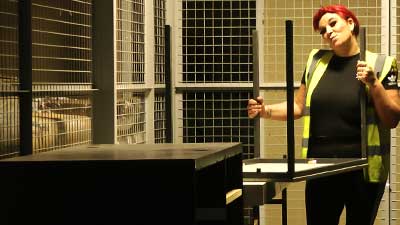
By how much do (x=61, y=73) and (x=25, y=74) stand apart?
491mm

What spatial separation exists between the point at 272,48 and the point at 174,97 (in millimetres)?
710

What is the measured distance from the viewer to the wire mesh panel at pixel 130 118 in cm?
413

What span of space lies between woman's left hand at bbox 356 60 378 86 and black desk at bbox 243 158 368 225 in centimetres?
35

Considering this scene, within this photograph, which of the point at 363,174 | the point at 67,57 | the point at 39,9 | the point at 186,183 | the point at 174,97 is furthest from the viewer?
the point at 174,97

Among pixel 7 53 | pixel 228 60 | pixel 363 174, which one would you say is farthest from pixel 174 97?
pixel 7 53

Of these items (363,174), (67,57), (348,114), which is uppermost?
(67,57)

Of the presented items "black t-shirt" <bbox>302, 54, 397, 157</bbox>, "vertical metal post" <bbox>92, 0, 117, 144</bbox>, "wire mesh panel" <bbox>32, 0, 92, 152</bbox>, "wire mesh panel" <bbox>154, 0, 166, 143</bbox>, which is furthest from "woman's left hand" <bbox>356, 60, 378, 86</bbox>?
"wire mesh panel" <bbox>154, 0, 166, 143</bbox>

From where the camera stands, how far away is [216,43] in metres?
5.45

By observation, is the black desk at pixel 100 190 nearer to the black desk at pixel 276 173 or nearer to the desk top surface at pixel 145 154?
the desk top surface at pixel 145 154

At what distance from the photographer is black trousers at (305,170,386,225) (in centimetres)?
394

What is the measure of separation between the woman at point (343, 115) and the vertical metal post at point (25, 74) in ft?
4.22

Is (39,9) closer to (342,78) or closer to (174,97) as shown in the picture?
(342,78)

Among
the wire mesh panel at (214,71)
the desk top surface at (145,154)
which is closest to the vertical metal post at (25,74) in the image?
the desk top surface at (145,154)

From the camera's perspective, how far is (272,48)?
556 centimetres
